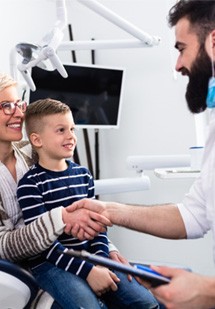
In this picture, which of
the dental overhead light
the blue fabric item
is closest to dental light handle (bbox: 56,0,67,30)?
the dental overhead light

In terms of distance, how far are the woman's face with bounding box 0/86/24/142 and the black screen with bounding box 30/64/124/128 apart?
1160 mm

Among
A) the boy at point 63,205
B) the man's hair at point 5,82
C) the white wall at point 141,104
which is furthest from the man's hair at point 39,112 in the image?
the white wall at point 141,104

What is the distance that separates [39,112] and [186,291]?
0.82 metres

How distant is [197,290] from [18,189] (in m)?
0.66

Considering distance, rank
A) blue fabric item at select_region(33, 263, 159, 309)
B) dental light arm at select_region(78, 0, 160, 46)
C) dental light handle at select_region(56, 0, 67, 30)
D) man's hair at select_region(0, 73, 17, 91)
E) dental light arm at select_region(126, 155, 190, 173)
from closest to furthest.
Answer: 1. blue fabric item at select_region(33, 263, 159, 309)
2. man's hair at select_region(0, 73, 17, 91)
3. dental light handle at select_region(56, 0, 67, 30)
4. dental light arm at select_region(78, 0, 160, 46)
5. dental light arm at select_region(126, 155, 190, 173)

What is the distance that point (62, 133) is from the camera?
1429mm

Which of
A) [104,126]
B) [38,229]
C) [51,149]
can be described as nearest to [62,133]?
→ [51,149]

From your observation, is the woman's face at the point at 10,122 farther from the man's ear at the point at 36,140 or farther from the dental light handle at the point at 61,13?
the dental light handle at the point at 61,13

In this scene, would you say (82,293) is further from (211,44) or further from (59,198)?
(211,44)

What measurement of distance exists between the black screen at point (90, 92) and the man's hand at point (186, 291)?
1829mm

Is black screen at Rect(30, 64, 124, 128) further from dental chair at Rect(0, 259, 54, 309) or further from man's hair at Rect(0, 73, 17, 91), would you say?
dental chair at Rect(0, 259, 54, 309)

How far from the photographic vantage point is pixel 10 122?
1333 mm

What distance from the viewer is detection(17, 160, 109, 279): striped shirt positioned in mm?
1225

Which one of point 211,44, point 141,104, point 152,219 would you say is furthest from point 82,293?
point 141,104
